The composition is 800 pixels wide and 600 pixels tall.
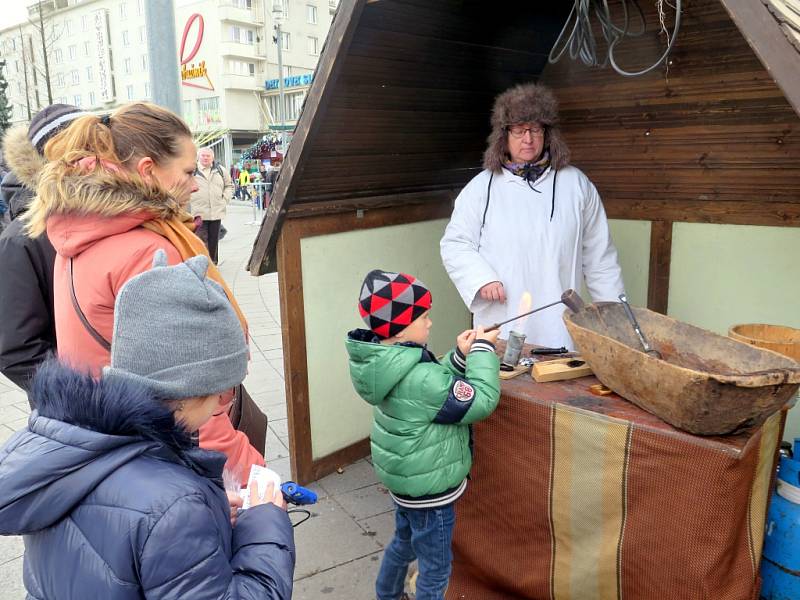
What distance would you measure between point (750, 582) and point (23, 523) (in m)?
2.08

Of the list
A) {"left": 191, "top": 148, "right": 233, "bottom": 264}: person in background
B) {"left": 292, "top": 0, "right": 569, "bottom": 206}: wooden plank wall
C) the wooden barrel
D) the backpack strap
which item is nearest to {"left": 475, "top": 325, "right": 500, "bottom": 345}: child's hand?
the wooden barrel

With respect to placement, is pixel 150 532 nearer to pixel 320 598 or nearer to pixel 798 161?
pixel 320 598

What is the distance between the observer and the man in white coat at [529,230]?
2.98 m

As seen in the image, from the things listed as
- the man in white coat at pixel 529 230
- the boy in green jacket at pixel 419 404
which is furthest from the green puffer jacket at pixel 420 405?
the man in white coat at pixel 529 230

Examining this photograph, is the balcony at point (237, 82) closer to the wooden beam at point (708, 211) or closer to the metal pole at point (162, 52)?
the metal pole at point (162, 52)

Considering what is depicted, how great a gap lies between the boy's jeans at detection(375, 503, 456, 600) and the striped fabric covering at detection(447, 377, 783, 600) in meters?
0.28

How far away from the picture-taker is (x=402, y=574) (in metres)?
2.29

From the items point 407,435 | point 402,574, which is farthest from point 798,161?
point 402,574

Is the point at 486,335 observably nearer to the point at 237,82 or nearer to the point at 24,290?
the point at 24,290

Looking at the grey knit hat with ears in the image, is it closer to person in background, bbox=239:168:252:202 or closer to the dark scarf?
the dark scarf

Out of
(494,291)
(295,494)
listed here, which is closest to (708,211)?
(494,291)

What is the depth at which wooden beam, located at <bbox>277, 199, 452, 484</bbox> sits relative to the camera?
10.5 feet

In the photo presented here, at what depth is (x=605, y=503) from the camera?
2045 mm

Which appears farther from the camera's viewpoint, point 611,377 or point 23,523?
point 611,377
